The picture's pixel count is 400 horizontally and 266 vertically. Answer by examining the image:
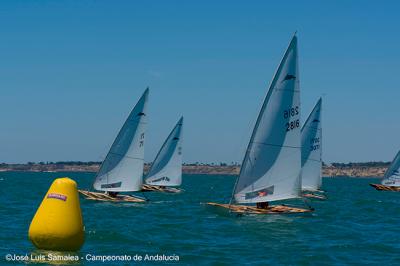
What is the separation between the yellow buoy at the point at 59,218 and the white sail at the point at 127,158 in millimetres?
37257

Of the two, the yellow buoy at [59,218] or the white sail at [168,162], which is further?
the white sail at [168,162]

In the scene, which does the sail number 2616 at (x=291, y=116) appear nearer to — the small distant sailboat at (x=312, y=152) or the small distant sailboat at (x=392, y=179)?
the small distant sailboat at (x=312, y=152)

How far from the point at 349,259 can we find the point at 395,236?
10.2 metres

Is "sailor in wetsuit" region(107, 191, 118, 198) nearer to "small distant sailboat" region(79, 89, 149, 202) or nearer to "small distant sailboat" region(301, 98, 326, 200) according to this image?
"small distant sailboat" region(79, 89, 149, 202)

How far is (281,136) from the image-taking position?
141ft

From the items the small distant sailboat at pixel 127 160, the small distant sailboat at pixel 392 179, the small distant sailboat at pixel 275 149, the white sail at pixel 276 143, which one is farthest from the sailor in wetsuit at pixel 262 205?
the small distant sailboat at pixel 392 179

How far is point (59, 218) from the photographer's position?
20.9m

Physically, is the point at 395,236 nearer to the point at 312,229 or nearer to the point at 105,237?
the point at 312,229

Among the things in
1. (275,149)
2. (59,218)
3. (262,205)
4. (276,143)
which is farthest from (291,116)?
(59,218)

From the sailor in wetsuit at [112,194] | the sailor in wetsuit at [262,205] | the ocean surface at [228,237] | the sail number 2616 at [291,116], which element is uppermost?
the sail number 2616 at [291,116]

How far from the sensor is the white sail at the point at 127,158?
58.9 m

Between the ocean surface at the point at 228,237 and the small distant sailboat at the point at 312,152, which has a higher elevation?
the small distant sailboat at the point at 312,152

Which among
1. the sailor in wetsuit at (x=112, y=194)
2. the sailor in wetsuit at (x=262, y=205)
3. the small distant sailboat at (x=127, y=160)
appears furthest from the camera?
the small distant sailboat at (x=127, y=160)

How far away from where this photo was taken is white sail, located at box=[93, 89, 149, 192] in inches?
2318
